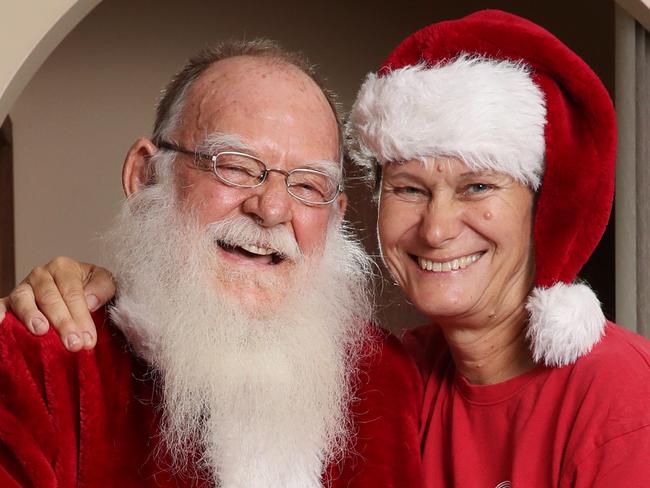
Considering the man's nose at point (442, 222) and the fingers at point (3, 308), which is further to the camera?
the man's nose at point (442, 222)

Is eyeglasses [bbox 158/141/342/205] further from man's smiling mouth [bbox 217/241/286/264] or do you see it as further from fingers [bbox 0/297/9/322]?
fingers [bbox 0/297/9/322]

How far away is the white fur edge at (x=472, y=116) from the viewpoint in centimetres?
199

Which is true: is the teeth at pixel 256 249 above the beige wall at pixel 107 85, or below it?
below

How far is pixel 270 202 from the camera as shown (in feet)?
6.69

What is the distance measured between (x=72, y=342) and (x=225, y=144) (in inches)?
22.1

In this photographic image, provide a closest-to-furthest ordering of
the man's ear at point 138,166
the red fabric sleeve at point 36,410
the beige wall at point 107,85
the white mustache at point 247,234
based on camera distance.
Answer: the red fabric sleeve at point 36,410 < the white mustache at point 247,234 < the man's ear at point 138,166 < the beige wall at point 107,85

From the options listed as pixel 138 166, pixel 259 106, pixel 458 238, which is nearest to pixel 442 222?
pixel 458 238

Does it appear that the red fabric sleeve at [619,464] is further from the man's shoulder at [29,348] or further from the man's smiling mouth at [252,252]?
the man's shoulder at [29,348]

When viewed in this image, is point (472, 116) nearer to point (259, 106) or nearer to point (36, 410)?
point (259, 106)

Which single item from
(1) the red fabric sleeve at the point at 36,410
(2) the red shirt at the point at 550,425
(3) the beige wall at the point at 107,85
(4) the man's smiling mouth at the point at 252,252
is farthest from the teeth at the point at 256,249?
(3) the beige wall at the point at 107,85

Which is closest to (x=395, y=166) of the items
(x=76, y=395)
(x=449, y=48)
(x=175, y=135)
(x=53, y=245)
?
(x=449, y=48)

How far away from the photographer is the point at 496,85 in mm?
2002

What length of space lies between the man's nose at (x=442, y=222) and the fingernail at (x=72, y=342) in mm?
793

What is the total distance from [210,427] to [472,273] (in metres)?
0.68
